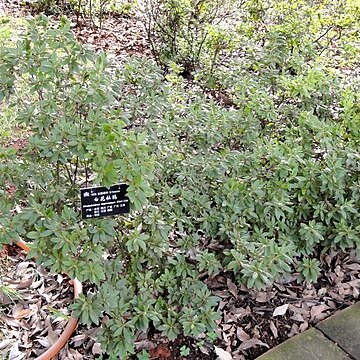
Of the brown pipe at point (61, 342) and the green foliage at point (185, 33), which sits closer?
the brown pipe at point (61, 342)

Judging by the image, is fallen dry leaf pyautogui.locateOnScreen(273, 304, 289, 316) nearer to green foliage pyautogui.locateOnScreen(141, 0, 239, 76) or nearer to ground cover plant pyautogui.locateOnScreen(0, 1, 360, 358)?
ground cover plant pyautogui.locateOnScreen(0, 1, 360, 358)

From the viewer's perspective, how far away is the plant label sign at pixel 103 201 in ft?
5.90

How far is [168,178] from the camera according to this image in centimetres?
238

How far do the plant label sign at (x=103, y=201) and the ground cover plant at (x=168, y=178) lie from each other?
0.04 m

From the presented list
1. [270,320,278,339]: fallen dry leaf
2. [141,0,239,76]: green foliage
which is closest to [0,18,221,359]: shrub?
[270,320,278,339]: fallen dry leaf

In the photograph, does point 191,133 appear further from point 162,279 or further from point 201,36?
point 201,36

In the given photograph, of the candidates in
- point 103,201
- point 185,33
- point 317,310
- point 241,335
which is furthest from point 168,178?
point 185,33

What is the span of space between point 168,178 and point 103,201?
612 millimetres

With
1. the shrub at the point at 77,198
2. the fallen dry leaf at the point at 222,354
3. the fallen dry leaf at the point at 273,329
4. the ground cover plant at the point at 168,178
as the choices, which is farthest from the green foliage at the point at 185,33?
the fallen dry leaf at the point at 222,354

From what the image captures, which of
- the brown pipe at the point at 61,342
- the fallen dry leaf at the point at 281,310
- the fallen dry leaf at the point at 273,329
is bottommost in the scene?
the brown pipe at the point at 61,342

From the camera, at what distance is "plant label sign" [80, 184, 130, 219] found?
1800 millimetres

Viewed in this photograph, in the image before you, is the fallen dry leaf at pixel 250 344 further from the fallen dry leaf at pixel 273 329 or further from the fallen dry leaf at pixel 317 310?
the fallen dry leaf at pixel 317 310

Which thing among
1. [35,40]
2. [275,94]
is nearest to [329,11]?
[275,94]

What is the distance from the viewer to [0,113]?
359cm
